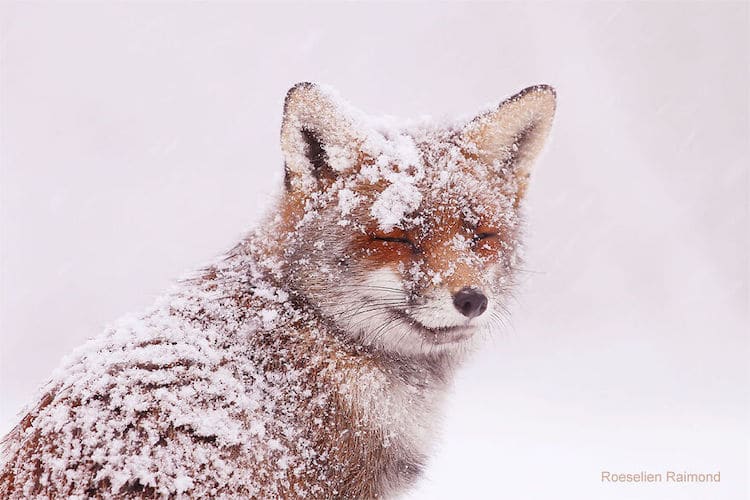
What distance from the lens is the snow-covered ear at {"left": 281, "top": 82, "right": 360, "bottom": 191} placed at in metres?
2.13

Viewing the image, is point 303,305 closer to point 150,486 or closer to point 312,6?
point 150,486

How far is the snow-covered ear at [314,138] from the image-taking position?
2.13 meters

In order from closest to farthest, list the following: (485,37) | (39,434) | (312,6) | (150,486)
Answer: (150,486) < (39,434) < (312,6) < (485,37)

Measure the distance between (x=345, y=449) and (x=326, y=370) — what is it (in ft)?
0.86

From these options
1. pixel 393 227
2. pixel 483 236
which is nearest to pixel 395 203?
pixel 393 227

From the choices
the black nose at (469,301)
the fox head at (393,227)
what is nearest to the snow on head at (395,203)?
the fox head at (393,227)

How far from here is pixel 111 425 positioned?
63.3 inches

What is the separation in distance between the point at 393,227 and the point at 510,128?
720 mm

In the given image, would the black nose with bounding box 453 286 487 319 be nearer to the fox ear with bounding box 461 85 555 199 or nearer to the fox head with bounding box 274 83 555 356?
the fox head with bounding box 274 83 555 356

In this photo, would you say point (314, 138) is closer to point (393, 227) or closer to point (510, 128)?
point (393, 227)

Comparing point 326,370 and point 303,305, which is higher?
point 303,305

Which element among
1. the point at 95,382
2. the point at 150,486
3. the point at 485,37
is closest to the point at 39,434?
the point at 95,382

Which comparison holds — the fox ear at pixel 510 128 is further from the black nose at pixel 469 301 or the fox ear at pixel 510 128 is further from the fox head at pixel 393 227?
the black nose at pixel 469 301

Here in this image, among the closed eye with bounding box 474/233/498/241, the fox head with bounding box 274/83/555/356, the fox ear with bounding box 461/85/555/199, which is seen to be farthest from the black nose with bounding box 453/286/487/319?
the fox ear with bounding box 461/85/555/199
